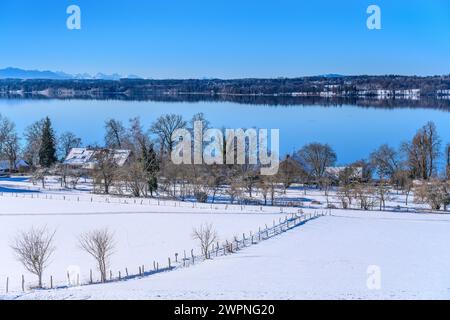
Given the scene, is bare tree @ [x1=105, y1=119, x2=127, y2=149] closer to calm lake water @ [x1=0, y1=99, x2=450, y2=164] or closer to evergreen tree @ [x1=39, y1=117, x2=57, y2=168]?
evergreen tree @ [x1=39, y1=117, x2=57, y2=168]

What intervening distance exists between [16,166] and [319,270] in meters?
54.1

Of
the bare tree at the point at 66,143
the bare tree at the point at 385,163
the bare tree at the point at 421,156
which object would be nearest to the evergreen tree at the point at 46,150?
the bare tree at the point at 66,143

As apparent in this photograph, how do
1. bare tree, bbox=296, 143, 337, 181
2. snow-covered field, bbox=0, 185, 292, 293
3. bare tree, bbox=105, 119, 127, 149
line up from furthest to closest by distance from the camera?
bare tree, bbox=105, 119, 127, 149 < bare tree, bbox=296, 143, 337, 181 < snow-covered field, bbox=0, 185, 292, 293

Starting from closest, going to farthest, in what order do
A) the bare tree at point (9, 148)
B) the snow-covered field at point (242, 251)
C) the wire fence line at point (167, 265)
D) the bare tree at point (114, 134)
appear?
the snow-covered field at point (242, 251), the wire fence line at point (167, 265), the bare tree at point (9, 148), the bare tree at point (114, 134)

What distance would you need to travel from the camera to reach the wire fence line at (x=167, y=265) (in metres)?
21.1

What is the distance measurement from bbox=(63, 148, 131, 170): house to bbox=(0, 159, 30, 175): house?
5125mm

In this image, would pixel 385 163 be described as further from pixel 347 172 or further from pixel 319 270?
pixel 319 270

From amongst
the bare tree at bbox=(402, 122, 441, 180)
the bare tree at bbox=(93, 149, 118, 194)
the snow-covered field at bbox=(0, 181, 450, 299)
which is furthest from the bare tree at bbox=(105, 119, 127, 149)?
the bare tree at bbox=(402, 122, 441, 180)

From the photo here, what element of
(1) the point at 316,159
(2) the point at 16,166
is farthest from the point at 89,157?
(1) the point at 316,159

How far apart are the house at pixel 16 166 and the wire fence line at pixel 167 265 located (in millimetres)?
40150

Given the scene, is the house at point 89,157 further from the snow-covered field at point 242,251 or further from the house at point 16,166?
the snow-covered field at point 242,251

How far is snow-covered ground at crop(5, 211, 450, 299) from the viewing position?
16.7m

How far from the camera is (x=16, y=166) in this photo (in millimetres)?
67500
